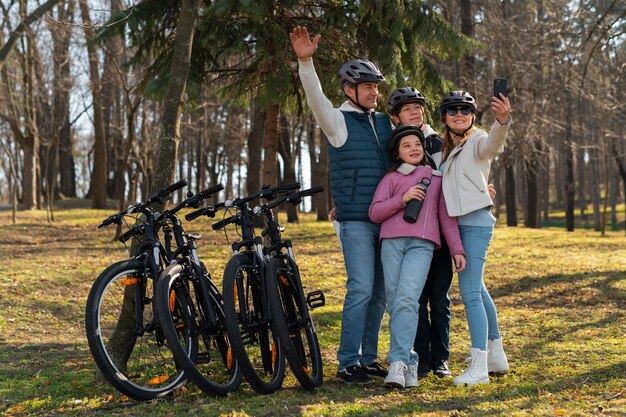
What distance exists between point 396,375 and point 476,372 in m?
0.63

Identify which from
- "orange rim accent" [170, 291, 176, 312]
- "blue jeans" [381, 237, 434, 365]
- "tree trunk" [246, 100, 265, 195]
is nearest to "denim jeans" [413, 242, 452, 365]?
"blue jeans" [381, 237, 434, 365]

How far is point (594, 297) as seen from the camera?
1023 cm

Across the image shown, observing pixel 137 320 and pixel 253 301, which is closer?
pixel 137 320

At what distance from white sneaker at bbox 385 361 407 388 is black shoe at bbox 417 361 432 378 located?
53cm

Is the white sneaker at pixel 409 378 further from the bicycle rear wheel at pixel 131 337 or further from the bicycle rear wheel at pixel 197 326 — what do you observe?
the bicycle rear wheel at pixel 131 337

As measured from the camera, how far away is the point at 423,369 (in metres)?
5.56

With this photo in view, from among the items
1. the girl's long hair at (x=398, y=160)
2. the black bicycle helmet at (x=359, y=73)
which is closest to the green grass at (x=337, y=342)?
the girl's long hair at (x=398, y=160)

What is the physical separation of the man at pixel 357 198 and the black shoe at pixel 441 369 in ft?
1.43

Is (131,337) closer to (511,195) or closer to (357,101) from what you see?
(357,101)

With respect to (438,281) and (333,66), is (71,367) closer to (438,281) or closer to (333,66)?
(438,281)

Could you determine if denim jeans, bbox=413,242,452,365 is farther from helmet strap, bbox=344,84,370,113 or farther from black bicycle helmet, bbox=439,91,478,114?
helmet strap, bbox=344,84,370,113

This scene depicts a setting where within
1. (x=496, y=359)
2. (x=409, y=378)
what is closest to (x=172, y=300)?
(x=409, y=378)

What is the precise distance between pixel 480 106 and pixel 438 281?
45.3ft

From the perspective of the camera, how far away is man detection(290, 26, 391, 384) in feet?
17.4
